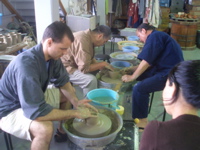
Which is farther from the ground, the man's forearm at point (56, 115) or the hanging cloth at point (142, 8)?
the hanging cloth at point (142, 8)

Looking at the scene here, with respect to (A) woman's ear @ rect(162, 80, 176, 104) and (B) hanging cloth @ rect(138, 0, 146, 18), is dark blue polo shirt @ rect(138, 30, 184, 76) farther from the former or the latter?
(B) hanging cloth @ rect(138, 0, 146, 18)

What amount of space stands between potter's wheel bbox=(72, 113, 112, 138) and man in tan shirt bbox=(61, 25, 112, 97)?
939mm

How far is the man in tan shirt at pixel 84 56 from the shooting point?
2.50 metres

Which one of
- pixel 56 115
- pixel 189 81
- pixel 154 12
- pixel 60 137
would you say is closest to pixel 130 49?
pixel 60 137

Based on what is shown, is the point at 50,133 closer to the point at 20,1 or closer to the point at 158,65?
the point at 158,65

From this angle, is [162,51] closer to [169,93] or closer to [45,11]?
[169,93]

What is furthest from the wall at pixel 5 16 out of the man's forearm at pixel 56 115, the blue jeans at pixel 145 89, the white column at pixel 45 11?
the man's forearm at pixel 56 115

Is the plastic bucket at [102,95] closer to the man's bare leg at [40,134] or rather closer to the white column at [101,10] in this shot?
the man's bare leg at [40,134]

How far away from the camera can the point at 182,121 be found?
35.7 inches

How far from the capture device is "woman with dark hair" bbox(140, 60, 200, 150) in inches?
34.3

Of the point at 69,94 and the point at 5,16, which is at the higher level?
the point at 5,16

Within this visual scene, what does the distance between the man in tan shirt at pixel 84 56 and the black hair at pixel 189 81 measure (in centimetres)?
163

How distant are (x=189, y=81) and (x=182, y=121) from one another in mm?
180

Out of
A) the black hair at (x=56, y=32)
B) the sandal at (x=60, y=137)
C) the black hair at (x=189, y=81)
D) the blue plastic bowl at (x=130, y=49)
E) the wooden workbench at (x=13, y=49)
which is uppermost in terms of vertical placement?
the black hair at (x=56, y=32)
